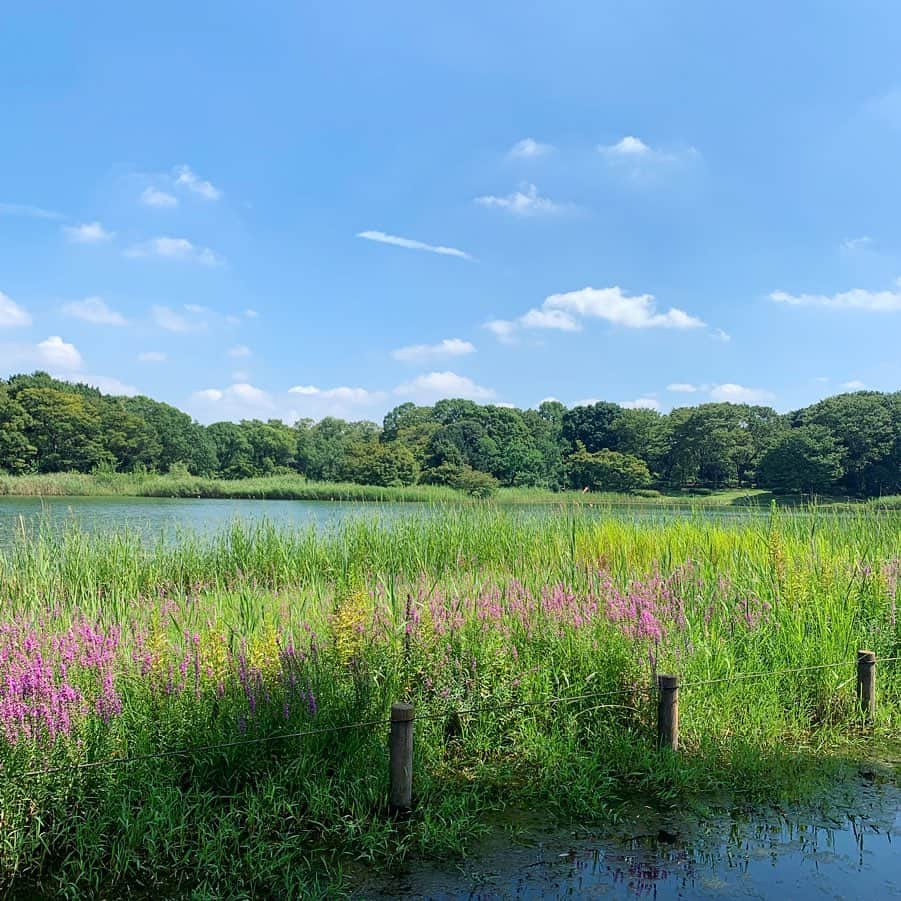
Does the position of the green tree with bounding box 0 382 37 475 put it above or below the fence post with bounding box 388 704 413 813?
above

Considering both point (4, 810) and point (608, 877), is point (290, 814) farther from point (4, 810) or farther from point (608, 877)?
point (608, 877)

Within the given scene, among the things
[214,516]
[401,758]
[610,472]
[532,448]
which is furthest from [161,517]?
[532,448]

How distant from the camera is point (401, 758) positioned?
11.3 ft

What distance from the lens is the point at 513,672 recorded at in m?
4.59

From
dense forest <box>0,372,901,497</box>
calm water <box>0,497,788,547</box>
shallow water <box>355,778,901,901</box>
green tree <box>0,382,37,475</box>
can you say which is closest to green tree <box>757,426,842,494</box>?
dense forest <box>0,372,901,497</box>

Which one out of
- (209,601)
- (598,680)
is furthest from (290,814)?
(209,601)

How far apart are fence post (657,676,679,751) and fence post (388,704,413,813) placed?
1480 mm

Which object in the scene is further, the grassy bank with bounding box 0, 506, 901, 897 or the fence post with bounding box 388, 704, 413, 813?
the fence post with bounding box 388, 704, 413, 813

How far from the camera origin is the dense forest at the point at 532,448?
4778cm

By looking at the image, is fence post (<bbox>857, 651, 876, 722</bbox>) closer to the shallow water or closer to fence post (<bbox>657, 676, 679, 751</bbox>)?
the shallow water

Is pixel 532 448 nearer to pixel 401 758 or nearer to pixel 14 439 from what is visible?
pixel 14 439

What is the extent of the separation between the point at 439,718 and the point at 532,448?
178ft

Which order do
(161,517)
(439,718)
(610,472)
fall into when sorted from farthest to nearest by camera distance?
1. (610,472)
2. (161,517)
3. (439,718)

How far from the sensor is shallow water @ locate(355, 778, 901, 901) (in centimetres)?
302
